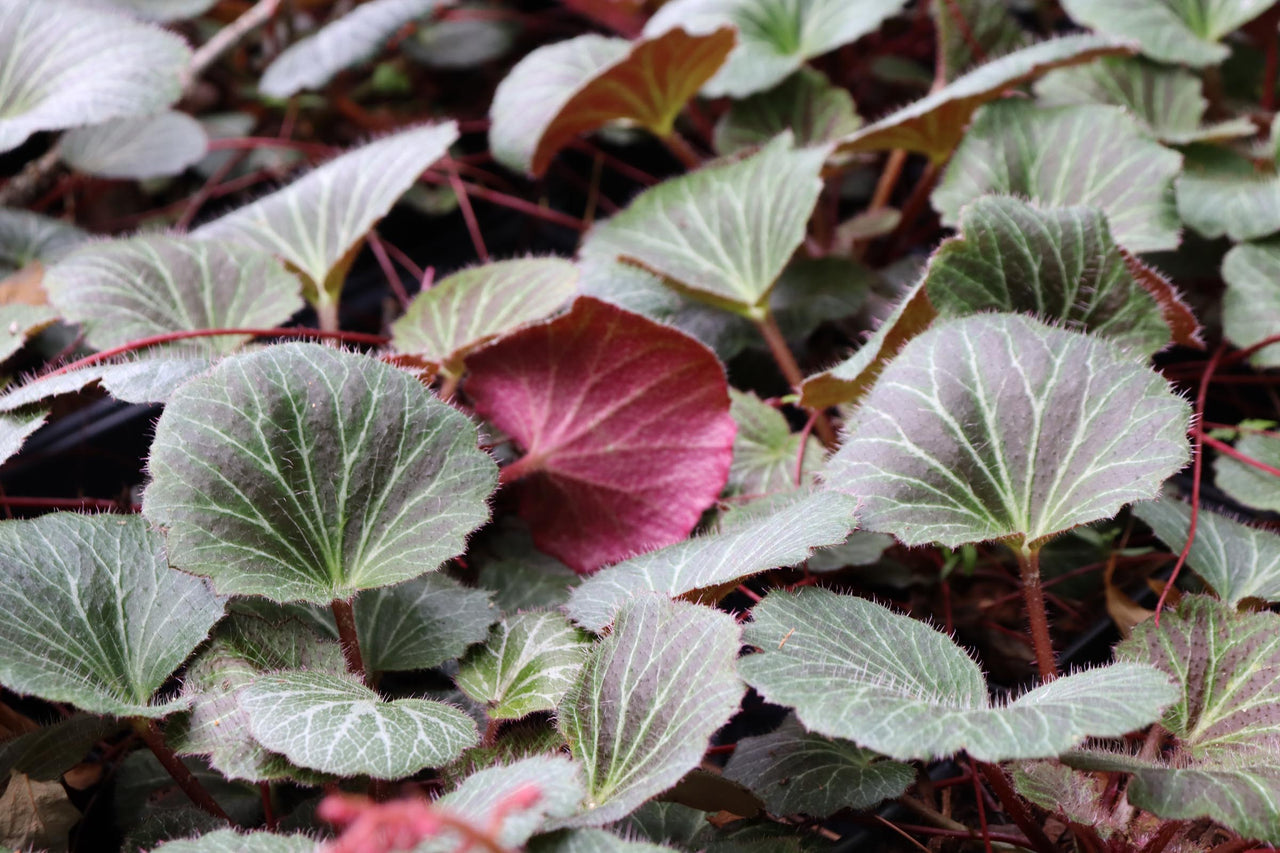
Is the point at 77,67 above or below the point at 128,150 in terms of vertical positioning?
above

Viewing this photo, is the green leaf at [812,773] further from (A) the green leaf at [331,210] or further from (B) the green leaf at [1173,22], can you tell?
(B) the green leaf at [1173,22]

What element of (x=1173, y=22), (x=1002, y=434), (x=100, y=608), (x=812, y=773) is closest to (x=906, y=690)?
(x=812, y=773)

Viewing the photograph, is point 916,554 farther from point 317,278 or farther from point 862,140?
point 317,278

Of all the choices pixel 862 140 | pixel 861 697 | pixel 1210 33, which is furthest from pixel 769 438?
pixel 1210 33

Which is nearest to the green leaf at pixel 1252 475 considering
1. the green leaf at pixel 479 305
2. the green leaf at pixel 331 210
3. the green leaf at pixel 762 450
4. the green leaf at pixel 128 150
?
the green leaf at pixel 762 450

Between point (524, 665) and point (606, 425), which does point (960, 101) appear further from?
point (524, 665)

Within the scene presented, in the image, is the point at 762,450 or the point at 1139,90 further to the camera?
the point at 1139,90
